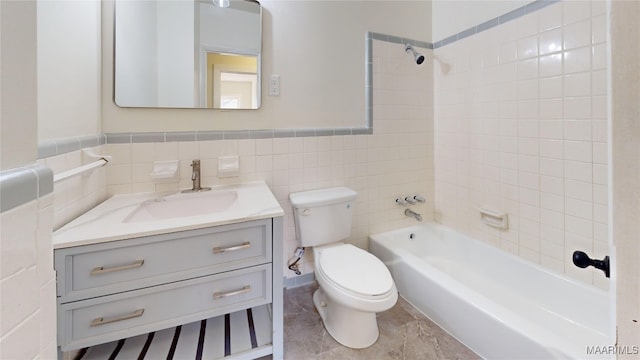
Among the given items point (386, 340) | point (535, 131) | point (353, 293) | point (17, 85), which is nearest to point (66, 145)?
point (17, 85)

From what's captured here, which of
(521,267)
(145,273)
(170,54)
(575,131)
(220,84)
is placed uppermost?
(170,54)

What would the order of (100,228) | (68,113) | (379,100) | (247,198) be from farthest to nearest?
(379,100) → (247,198) → (68,113) → (100,228)

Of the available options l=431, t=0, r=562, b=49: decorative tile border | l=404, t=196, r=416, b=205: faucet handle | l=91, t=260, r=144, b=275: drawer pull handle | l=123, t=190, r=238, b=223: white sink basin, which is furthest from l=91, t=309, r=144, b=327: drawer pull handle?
l=431, t=0, r=562, b=49: decorative tile border

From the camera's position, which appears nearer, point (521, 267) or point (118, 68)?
point (118, 68)

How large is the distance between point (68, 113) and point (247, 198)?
794 mm

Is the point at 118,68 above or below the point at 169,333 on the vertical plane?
above

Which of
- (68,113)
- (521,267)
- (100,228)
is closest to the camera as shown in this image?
(100,228)

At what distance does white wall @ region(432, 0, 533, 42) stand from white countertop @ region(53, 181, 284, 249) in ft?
5.96

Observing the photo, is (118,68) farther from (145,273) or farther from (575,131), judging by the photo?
(575,131)

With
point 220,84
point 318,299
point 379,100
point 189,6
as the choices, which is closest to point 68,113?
point 220,84

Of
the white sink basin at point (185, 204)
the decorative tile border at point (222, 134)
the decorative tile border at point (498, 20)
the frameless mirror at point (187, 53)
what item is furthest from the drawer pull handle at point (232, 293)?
the decorative tile border at point (498, 20)

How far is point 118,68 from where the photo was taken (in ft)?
4.66

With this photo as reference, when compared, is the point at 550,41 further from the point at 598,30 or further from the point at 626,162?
the point at 626,162

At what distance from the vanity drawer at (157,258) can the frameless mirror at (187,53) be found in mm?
826
